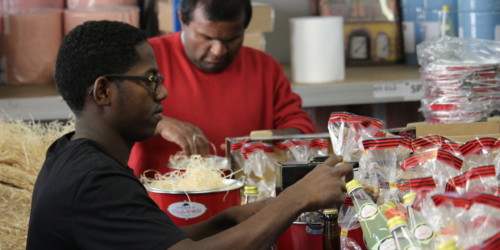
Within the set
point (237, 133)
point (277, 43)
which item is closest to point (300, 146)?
point (237, 133)

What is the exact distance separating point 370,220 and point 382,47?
9.22ft

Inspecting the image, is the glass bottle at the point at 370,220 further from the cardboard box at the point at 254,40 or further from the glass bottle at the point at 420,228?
the cardboard box at the point at 254,40

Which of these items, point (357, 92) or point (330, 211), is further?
point (357, 92)

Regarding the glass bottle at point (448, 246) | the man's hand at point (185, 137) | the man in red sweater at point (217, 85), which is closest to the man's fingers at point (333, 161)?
the glass bottle at point (448, 246)

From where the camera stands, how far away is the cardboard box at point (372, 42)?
412cm

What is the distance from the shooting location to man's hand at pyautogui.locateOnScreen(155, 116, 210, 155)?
8.29 feet

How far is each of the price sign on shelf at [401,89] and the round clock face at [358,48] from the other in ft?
2.11

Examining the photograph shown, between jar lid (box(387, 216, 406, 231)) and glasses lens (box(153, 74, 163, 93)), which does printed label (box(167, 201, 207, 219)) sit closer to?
glasses lens (box(153, 74, 163, 93))

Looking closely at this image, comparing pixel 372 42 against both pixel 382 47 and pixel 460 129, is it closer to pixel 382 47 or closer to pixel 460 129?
pixel 382 47

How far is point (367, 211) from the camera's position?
4.85 ft

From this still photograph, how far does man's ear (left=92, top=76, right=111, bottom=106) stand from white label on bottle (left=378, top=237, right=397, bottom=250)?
0.64 metres

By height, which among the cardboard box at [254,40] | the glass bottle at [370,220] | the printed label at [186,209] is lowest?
the printed label at [186,209]

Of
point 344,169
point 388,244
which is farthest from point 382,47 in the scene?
point 388,244

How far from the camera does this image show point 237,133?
2965 millimetres
